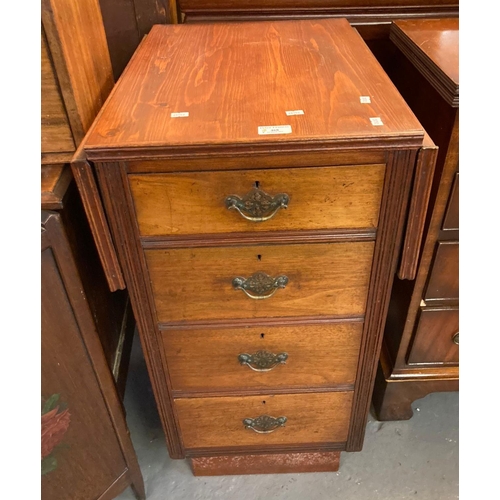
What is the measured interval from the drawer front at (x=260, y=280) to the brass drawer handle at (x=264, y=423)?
285 mm

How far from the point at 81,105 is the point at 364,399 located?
0.75m

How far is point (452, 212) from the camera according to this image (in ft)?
2.92

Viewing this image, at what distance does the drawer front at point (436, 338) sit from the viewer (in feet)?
3.45

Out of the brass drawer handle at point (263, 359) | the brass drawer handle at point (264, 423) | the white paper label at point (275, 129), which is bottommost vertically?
the brass drawer handle at point (264, 423)

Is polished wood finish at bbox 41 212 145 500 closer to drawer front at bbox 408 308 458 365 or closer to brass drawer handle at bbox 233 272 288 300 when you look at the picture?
brass drawer handle at bbox 233 272 288 300

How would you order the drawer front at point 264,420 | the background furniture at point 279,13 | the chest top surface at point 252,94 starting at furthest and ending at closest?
the background furniture at point 279,13 → the drawer front at point 264,420 → the chest top surface at point 252,94

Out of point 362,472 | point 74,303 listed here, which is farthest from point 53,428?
point 362,472

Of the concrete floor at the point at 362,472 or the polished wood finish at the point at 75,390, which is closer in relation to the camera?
the polished wood finish at the point at 75,390

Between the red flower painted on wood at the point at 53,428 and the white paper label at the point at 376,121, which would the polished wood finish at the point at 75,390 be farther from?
the white paper label at the point at 376,121

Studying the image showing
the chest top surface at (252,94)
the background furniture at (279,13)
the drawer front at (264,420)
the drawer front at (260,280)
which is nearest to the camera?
the chest top surface at (252,94)

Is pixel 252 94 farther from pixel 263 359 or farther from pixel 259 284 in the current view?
pixel 263 359

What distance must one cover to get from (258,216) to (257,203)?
0.02 m

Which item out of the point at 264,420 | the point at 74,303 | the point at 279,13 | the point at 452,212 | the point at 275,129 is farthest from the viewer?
the point at 279,13

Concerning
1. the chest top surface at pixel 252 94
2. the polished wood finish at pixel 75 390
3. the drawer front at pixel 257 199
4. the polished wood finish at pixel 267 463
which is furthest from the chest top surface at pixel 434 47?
the polished wood finish at pixel 267 463
